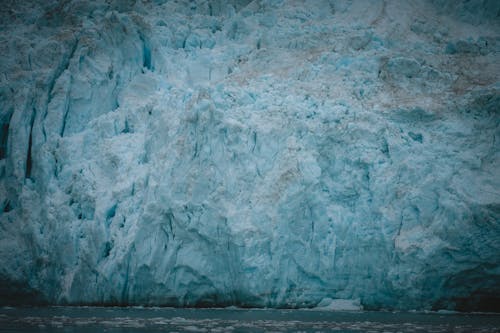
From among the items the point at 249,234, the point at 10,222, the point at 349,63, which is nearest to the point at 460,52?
the point at 349,63

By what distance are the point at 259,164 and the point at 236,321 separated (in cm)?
539

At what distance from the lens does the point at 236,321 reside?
11711mm

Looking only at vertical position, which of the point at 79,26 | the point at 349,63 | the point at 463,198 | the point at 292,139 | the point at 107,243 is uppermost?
the point at 79,26

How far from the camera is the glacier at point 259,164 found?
14945 mm

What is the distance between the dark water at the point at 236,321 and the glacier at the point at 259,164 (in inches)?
39.3

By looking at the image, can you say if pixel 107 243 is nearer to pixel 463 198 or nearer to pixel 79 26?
pixel 79 26

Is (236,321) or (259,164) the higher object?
(259,164)

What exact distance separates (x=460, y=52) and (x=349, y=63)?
11.5 ft

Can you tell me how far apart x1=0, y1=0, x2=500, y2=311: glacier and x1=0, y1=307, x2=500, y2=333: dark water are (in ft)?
3.28

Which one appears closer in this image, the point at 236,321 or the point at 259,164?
the point at 236,321

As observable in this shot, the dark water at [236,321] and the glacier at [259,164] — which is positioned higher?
the glacier at [259,164]

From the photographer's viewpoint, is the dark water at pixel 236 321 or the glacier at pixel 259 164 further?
the glacier at pixel 259 164

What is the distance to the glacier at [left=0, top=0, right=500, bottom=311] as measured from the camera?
1495 centimetres

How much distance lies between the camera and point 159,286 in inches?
603
